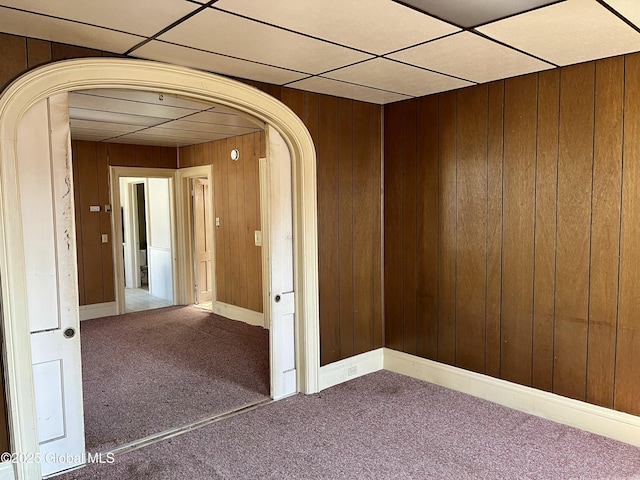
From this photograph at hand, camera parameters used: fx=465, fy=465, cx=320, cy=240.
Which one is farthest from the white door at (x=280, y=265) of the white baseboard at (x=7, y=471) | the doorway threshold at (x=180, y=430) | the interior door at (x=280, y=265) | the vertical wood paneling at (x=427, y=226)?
the white baseboard at (x=7, y=471)

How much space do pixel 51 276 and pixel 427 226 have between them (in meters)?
2.81

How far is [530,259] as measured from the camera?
3359 millimetres

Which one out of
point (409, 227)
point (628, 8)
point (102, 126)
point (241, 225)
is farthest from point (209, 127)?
point (628, 8)

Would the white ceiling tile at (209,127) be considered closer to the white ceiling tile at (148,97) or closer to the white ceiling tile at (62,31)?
the white ceiling tile at (148,97)

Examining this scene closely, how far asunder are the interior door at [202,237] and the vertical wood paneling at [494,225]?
4.97m

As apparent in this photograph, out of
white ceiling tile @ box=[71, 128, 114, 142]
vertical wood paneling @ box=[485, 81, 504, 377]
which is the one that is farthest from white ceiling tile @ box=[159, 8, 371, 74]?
white ceiling tile @ box=[71, 128, 114, 142]

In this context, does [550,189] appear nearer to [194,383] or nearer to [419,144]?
[419,144]

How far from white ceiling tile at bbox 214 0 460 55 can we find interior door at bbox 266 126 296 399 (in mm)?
1279

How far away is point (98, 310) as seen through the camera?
664 centimetres

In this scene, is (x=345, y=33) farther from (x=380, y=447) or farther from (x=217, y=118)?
(x=217, y=118)

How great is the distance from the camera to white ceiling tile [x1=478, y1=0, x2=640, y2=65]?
2.16 m

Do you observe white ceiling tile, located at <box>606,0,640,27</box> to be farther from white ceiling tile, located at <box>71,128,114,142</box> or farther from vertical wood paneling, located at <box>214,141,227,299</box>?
white ceiling tile, located at <box>71,128,114,142</box>

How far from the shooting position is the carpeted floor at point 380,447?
2686mm

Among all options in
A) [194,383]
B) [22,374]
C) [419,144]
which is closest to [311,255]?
[419,144]
